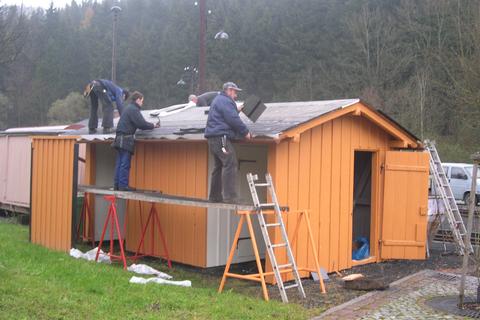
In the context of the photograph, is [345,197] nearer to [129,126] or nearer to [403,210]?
[403,210]

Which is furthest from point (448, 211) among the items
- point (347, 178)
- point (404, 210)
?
point (347, 178)

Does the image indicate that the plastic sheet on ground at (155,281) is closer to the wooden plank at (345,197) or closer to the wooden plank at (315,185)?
the wooden plank at (315,185)

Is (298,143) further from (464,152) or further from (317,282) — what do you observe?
(464,152)

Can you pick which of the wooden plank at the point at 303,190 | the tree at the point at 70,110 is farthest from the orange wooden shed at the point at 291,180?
the tree at the point at 70,110

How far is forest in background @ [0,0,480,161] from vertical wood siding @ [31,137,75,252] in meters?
4.95

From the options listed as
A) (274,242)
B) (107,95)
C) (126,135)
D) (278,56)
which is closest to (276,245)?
(274,242)

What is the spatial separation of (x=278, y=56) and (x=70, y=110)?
65.3ft

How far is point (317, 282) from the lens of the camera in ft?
30.1

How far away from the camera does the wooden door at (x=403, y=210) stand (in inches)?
441

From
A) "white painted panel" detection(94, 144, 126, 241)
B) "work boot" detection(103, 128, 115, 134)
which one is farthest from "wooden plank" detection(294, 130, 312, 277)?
"white painted panel" detection(94, 144, 126, 241)

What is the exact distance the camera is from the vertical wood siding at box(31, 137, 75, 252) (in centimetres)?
1062

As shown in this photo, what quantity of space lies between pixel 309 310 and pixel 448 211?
5.43 meters

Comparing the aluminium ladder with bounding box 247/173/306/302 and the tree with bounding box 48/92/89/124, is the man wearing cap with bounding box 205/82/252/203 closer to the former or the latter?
the aluminium ladder with bounding box 247/173/306/302

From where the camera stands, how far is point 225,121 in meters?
8.38
